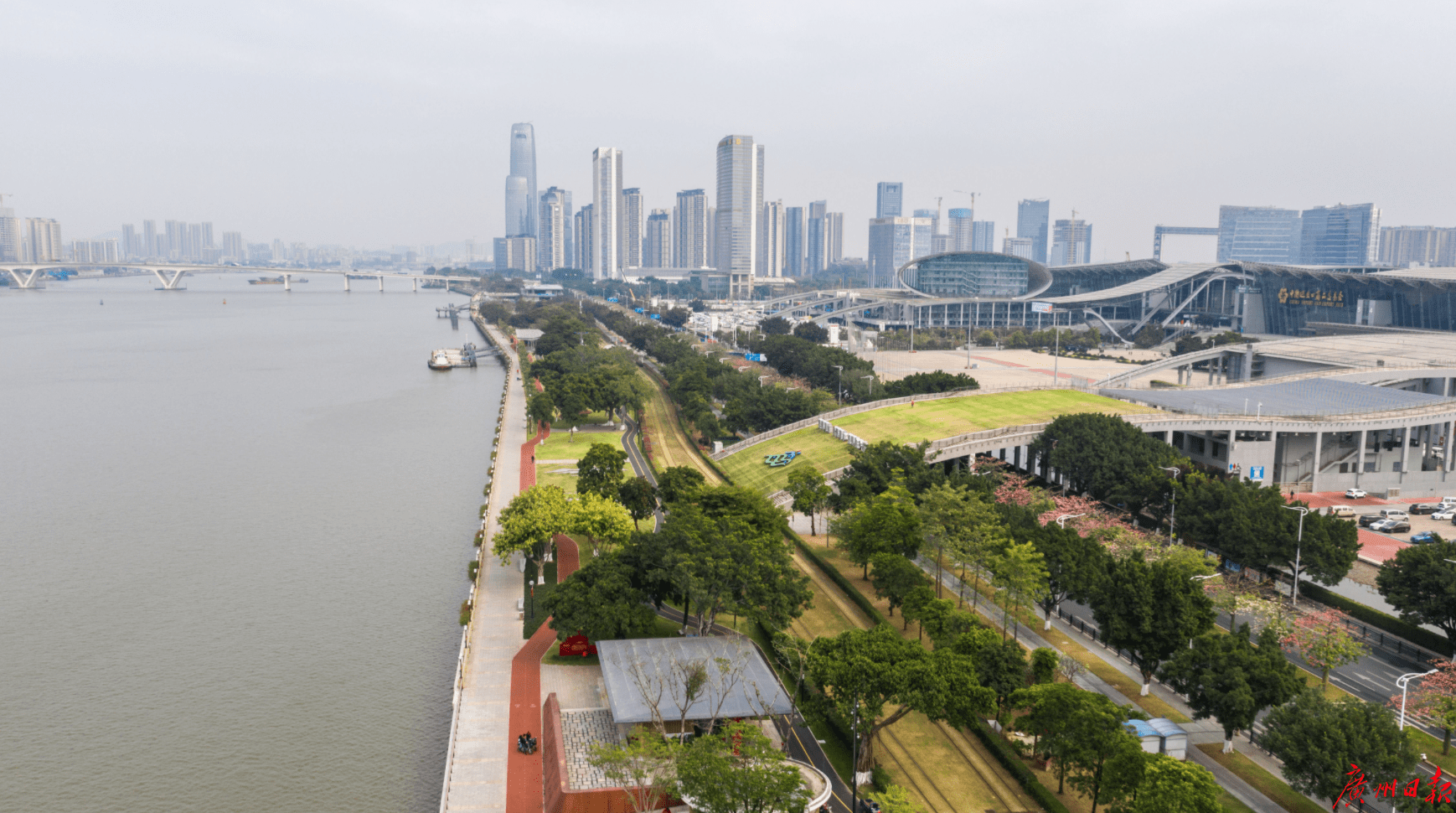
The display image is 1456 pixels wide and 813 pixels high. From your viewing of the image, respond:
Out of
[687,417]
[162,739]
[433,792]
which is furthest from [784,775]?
[687,417]

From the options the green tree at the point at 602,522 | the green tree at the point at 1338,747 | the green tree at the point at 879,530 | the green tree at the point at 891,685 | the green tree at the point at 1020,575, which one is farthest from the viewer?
the green tree at the point at 602,522

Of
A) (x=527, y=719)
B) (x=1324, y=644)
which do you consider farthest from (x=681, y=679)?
(x=1324, y=644)

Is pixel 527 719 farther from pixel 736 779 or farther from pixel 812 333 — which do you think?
pixel 812 333

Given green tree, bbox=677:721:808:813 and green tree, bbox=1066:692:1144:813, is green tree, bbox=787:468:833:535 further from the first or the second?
green tree, bbox=677:721:808:813

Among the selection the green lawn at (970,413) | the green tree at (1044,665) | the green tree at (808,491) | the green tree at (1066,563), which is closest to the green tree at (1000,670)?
the green tree at (1044,665)

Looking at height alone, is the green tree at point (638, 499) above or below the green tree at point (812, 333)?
below

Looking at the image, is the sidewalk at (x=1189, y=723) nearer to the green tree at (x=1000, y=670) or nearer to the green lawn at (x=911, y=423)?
the green tree at (x=1000, y=670)
